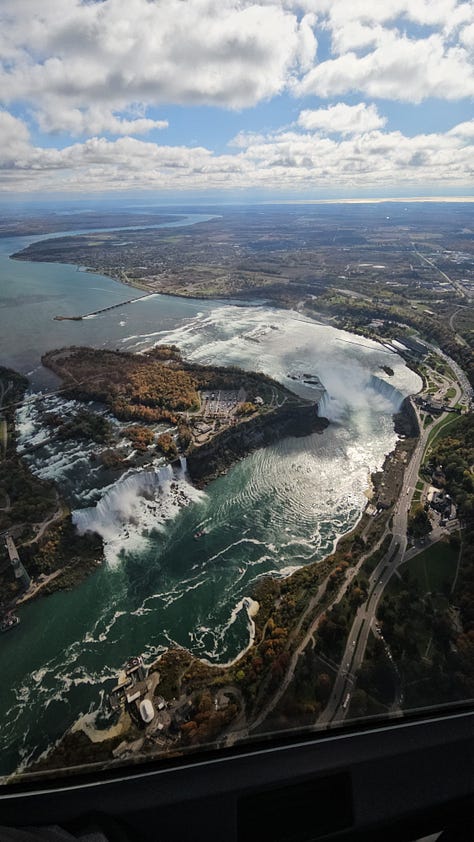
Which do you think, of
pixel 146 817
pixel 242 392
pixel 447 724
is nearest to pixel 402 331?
pixel 242 392

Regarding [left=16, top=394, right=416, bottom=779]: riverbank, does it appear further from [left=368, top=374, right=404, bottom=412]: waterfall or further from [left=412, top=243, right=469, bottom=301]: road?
[left=412, top=243, right=469, bottom=301]: road

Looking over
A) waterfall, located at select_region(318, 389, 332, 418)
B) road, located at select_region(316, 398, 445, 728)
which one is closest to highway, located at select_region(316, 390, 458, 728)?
road, located at select_region(316, 398, 445, 728)

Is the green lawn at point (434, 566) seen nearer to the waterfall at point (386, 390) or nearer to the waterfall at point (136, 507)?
the waterfall at point (136, 507)

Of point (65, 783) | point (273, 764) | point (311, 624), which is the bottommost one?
point (311, 624)

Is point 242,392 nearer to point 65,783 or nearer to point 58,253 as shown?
point 65,783


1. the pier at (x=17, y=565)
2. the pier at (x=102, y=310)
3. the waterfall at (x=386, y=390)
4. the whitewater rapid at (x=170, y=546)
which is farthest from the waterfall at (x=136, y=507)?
the pier at (x=102, y=310)
